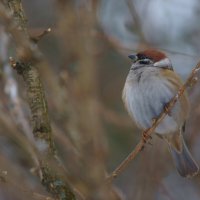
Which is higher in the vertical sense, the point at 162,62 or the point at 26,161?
the point at 162,62

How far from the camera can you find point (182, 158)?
3.27 m

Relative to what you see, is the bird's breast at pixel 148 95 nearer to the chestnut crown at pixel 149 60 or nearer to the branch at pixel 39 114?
the chestnut crown at pixel 149 60

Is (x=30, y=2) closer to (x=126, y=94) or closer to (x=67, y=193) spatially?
(x=126, y=94)

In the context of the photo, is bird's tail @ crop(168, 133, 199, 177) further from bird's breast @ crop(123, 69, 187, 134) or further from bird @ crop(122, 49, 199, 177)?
bird's breast @ crop(123, 69, 187, 134)

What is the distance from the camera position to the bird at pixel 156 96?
10.2 feet

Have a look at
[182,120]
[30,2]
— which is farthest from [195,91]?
[30,2]

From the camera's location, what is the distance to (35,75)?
1817mm

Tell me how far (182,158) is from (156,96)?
0.45 metres

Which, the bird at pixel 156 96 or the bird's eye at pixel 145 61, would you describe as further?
the bird's eye at pixel 145 61

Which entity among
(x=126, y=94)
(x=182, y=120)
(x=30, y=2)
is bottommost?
(x=182, y=120)

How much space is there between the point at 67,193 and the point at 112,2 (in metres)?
4.62

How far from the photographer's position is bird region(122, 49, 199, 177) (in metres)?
3.11

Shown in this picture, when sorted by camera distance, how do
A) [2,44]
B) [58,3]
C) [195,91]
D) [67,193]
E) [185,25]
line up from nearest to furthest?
[58,3], [67,193], [2,44], [195,91], [185,25]

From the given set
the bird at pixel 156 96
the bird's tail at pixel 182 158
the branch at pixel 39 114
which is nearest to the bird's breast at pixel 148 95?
the bird at pixel 156 96
